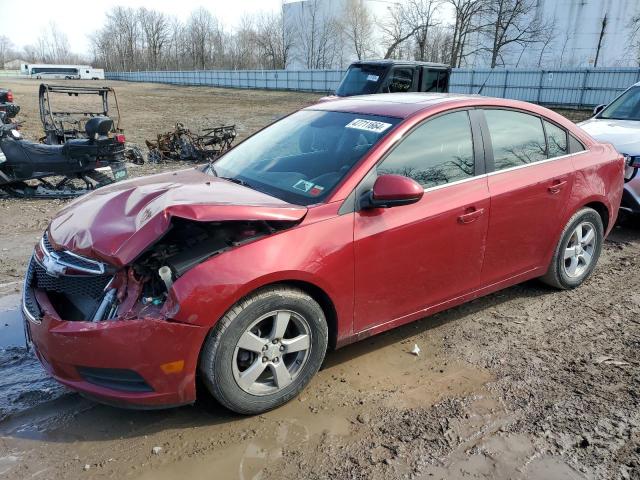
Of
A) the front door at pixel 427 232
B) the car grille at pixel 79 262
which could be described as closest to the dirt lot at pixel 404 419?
the front door at pixel 427 232

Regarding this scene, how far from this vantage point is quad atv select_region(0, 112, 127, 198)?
815cm

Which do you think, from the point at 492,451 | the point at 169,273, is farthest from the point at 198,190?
the point at 492,451

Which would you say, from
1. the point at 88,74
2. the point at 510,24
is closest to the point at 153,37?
the point at 88,74

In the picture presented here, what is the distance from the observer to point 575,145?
14.3 feet

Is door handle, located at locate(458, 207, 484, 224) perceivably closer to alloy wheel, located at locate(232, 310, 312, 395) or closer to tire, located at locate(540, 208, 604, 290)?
tire, located at locate(540, 208, 604, 290)

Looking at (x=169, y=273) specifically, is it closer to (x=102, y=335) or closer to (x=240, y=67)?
(x=102, y=335)

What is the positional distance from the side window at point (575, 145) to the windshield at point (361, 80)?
7.40 meters

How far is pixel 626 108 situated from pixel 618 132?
122 centimetres

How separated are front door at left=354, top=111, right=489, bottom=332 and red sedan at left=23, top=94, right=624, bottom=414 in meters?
0.01

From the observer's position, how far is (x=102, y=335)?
252 cm

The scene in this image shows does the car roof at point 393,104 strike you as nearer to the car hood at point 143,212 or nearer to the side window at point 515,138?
the side window at point 515,138

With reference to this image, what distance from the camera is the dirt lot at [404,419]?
258cm

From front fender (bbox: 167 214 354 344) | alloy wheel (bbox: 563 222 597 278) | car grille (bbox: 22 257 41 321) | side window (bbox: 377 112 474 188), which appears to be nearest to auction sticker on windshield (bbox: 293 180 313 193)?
front fender (bbox: 167 214 354 344)

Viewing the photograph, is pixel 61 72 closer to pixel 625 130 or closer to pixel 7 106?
pixel 7 106
